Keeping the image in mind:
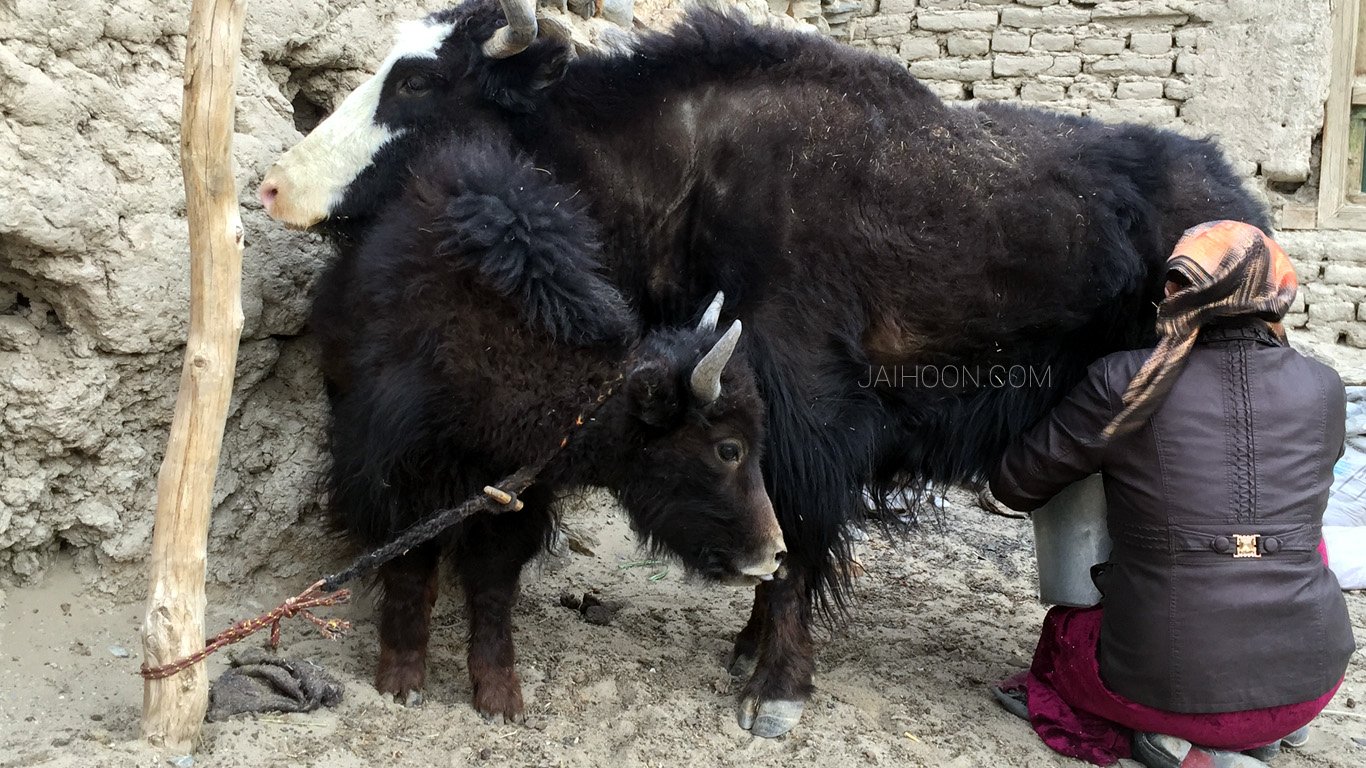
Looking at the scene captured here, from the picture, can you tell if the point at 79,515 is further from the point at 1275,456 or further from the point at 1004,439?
the point at 1275,456

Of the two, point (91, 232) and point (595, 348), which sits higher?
point (91, 232)

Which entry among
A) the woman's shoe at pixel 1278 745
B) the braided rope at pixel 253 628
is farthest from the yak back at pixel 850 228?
the braided rope at pixel 253 628

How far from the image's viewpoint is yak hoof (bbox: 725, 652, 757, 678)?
3903 millimetres

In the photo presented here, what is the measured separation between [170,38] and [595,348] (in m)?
1.70

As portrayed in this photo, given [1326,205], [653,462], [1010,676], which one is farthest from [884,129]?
[1326,205]

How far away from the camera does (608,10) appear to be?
207 inches

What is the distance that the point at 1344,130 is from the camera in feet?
22.8

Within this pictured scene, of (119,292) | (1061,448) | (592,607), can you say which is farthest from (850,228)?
(119,292)

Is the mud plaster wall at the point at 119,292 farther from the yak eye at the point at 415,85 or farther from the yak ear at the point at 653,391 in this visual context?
the yak ear at the point at 653,391

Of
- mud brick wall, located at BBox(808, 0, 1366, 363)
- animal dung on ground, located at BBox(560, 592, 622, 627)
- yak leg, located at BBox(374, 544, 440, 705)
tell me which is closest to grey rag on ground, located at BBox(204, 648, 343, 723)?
yak leg, located at BBox(374, 544, 440, 705)

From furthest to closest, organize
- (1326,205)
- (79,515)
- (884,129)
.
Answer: (1326,205), (884,129), (79,515)

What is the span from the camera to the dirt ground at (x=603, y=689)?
2.93 metres

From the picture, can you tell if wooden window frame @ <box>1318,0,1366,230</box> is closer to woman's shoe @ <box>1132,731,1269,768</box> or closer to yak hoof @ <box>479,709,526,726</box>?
woman's shoe @ <box>1132,731,1269,768</box>

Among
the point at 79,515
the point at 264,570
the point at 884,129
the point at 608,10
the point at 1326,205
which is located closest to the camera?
the point at 79,515
